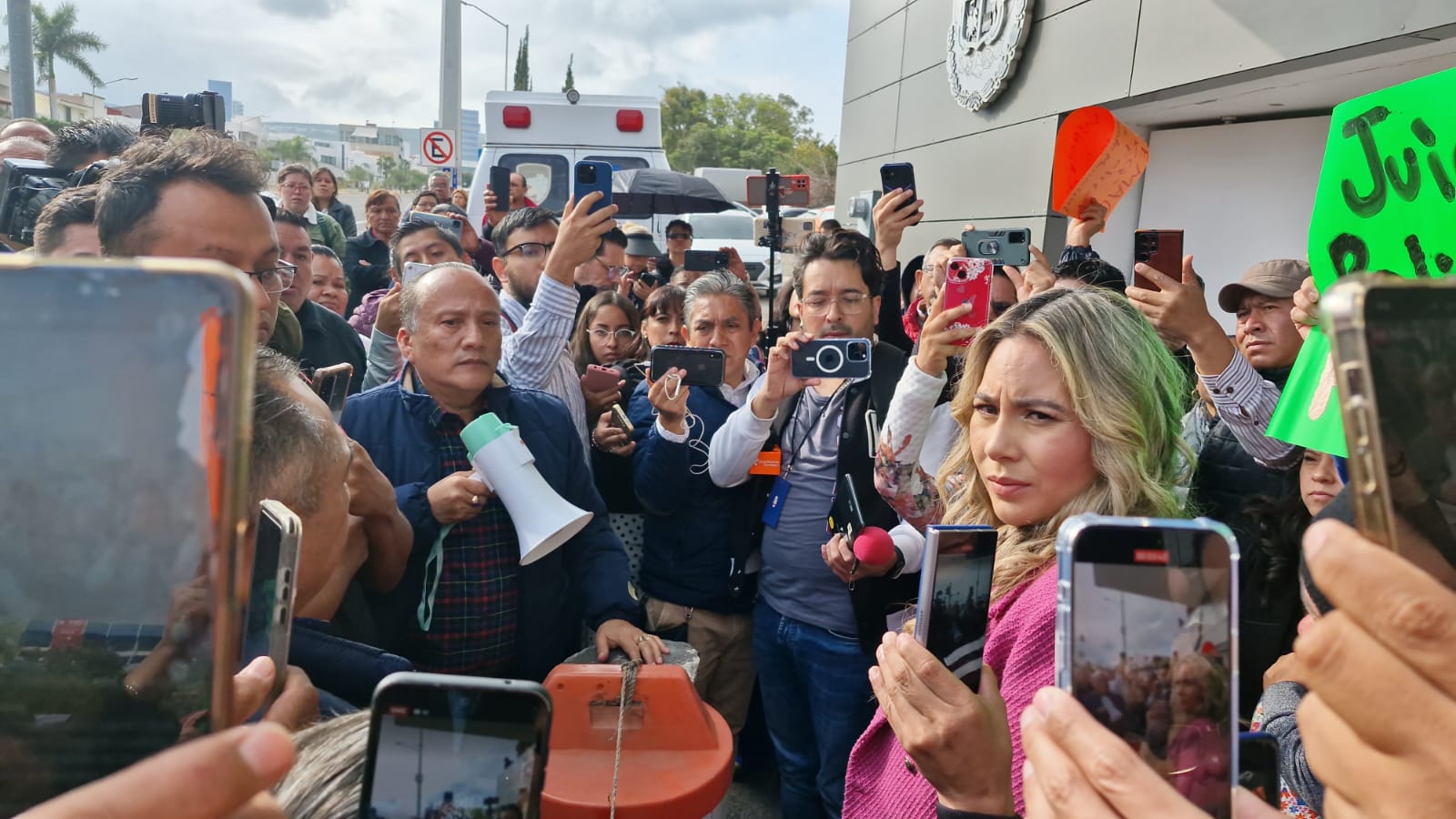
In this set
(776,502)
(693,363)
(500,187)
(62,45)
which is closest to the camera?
(776,502)

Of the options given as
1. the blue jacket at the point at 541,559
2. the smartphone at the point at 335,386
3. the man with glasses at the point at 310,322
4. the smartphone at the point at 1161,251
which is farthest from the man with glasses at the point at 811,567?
the man with glasses at the point at 310,322

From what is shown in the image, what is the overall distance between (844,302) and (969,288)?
72 cm

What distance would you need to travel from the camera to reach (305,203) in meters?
7.74

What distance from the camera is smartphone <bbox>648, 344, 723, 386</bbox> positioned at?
322cm

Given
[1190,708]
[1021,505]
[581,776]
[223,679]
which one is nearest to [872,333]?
[1021,505]

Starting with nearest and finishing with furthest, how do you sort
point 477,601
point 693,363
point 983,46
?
1. point 477,601
2. point 693,363
3. point 983,46

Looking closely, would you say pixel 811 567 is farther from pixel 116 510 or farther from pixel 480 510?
pixel 116 510

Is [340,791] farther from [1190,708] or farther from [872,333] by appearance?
[872,333]

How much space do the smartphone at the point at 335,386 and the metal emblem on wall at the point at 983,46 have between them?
7.05 meters

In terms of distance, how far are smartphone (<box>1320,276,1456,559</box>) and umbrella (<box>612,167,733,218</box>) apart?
8189 mm

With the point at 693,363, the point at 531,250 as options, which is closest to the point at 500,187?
the point at 531,250

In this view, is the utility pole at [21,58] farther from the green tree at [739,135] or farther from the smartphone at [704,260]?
the green tree at [739,135]

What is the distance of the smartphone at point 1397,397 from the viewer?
58 centimetres

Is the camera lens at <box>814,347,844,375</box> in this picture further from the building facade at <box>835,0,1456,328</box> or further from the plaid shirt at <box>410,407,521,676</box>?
the building facade at <box>835,0,1456,328</box>
